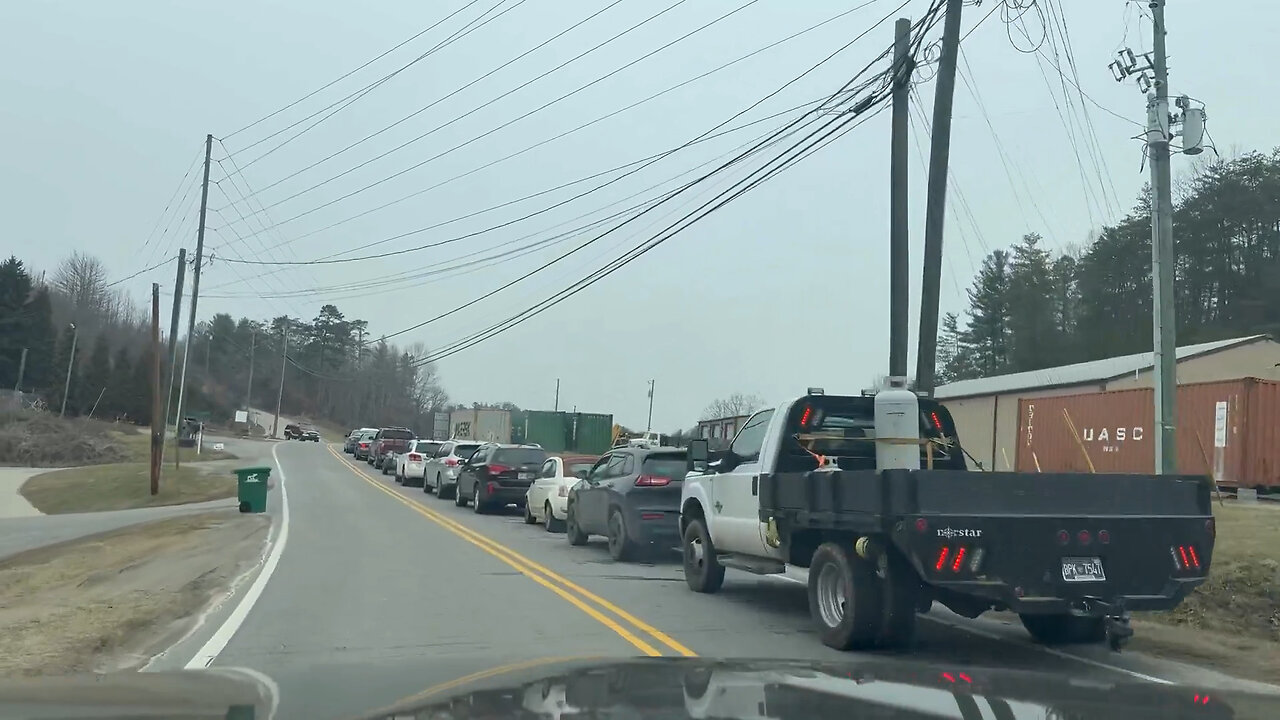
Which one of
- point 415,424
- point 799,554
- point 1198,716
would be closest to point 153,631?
point 799,554

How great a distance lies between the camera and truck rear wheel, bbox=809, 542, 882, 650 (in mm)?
8430

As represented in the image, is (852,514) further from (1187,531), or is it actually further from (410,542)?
(410,542)

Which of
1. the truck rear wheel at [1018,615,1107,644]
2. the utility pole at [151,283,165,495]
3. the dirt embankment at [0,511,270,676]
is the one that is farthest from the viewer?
the utility pole at [151,283,165,495]

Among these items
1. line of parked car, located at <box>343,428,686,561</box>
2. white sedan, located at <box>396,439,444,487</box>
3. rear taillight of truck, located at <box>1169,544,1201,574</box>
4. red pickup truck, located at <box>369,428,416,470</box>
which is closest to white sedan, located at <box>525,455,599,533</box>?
line of parked car, located at <box>343,428,686,561</box>

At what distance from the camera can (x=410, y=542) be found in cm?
1802

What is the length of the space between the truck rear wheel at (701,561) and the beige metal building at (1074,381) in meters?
23.2

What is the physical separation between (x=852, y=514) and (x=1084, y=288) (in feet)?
150

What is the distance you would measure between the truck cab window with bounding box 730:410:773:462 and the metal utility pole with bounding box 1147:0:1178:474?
25.0 ft

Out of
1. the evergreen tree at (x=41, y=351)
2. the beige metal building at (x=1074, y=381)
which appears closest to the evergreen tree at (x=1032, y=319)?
the beige metal building at (x=1074, y=381)

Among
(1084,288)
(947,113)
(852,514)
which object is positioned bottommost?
(852,514)

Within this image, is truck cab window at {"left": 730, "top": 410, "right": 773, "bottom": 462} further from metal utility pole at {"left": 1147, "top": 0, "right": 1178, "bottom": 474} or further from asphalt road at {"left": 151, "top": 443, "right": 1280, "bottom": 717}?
metal utility pole at {"left": 1147, "top": 0, "right": 1178, "bottom": 474}

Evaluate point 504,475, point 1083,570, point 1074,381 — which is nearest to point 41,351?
point 504,475

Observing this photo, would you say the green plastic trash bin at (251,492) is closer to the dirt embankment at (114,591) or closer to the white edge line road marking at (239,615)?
the dirt embankment at (114,591)

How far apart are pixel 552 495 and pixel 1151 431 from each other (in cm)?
1559
